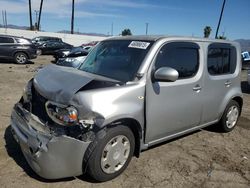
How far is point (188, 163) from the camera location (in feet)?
13.1

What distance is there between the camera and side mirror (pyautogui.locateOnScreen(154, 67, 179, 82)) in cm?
345

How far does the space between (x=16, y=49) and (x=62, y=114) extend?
13733 mm

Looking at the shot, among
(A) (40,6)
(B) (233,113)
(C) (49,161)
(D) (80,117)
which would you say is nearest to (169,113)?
(D) (80,117)

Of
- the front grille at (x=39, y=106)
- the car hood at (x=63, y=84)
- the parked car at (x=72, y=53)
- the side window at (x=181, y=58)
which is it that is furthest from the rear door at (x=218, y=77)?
the parked car at (x=72, y=53)

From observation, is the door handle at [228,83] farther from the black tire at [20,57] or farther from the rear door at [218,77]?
the black tire at [20,57]

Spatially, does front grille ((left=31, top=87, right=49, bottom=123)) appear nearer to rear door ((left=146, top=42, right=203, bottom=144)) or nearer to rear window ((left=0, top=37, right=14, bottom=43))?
rear door ((left=146, top=42, right=203, bottom=144))

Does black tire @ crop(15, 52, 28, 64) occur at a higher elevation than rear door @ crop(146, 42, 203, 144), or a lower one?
lower

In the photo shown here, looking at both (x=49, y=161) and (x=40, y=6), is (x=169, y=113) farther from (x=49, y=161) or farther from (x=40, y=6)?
(x=40, y=6)

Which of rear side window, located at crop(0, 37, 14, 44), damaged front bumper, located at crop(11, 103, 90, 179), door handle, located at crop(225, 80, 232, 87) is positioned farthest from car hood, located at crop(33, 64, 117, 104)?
rear side window, located at crop(0, 37, 14, 44)

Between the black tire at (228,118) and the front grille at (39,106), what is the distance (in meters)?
3.43

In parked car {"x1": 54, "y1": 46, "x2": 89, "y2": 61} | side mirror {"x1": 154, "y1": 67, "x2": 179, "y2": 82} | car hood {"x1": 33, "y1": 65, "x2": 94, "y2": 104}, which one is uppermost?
side mirror {"x1": 154, "y1": 67, "x2": 179, "y2": 82}

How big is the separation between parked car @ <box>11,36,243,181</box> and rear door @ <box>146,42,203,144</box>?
0.5 inches

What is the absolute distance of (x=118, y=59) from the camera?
12.9ft

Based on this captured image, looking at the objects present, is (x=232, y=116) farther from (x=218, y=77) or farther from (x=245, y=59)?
(x=245, y=59)
